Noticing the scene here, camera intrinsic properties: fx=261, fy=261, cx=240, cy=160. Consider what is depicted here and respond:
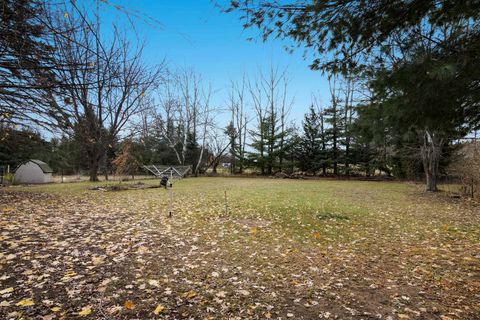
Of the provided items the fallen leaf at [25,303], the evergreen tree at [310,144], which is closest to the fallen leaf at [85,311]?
the fallen leaf at [25,303]

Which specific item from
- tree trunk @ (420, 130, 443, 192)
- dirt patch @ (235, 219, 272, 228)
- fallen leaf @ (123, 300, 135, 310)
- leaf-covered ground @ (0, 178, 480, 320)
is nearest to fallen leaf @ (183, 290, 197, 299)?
leaf-covered ground @ (0, 178, 480, 320)

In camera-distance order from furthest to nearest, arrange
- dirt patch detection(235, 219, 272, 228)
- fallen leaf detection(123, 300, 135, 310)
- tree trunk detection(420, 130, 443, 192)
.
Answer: tree trunk detection(420, 130, 443, 192)
dirt patch detection(235, 219, 272, 228)
fallen leaf detection(123, 300, 135, 310)

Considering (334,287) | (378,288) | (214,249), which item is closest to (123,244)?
(214,249)

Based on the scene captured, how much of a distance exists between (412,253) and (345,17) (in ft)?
12.6

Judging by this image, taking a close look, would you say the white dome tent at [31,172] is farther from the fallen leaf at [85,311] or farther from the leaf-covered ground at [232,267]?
the fallen leaf at [85,311]

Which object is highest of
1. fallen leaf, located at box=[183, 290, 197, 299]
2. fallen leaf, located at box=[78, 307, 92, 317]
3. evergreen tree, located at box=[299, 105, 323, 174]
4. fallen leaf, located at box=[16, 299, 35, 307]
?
evergreen tree, located at box=[299, 105, 323, 174]

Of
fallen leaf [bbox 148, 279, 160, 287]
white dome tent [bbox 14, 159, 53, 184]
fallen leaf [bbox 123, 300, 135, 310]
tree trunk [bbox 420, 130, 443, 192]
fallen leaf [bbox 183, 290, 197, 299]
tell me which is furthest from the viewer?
white dome tent [bbox 14, 159, 53, 184]

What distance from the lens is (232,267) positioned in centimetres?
358

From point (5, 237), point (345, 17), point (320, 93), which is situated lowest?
point (5, 237)

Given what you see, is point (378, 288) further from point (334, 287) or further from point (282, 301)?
point (282, 301)

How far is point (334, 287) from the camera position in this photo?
3.09m

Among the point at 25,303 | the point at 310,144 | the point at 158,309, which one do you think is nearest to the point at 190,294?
the point at 158,309

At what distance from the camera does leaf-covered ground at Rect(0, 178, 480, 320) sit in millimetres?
2545

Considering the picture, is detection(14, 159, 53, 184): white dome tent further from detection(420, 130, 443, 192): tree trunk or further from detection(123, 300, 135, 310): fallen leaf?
detection(420, 130, 443, 192): tree trunk
